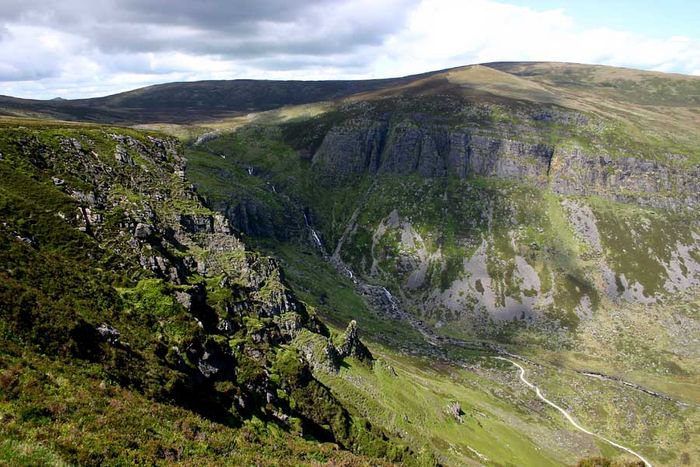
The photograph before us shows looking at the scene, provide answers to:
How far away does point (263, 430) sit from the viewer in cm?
3938

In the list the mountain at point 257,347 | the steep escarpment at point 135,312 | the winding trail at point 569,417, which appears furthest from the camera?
the winding trail at point 569,417

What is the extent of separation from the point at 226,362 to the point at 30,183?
33.7m

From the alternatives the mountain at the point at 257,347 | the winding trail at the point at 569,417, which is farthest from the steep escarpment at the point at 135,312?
the winding trail at the point at 569,417

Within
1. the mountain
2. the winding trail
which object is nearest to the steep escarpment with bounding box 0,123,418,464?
the mountain

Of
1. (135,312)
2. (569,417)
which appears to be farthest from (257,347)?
(569,417)

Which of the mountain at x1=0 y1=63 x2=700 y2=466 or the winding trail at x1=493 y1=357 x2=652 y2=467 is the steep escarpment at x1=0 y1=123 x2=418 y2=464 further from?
the winding trail at x1=493 y1=357 x2=652 y2=467

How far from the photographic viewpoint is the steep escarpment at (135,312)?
88.5ft

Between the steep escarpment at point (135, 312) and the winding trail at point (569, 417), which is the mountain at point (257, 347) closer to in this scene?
the steep escarpment at point (135, 312)

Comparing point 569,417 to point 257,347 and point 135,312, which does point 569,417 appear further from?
point 135,312

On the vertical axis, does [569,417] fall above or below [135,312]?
below

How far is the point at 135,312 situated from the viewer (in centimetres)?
4438

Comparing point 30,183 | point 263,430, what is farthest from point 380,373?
point 30,183

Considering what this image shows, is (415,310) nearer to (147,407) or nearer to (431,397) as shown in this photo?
(431,397)

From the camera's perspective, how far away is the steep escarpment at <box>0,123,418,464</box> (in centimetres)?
2697
